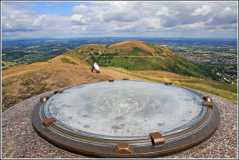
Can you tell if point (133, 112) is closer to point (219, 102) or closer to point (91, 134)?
point (91, 134)

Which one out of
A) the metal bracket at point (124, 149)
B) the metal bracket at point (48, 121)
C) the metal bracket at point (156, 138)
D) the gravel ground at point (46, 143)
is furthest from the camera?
the metal bracket at point (48, 121)

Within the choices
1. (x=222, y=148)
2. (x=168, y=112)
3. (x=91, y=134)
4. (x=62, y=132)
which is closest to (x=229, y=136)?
(x=222, y=148)

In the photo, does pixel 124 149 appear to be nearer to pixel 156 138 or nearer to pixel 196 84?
pixel 156 138

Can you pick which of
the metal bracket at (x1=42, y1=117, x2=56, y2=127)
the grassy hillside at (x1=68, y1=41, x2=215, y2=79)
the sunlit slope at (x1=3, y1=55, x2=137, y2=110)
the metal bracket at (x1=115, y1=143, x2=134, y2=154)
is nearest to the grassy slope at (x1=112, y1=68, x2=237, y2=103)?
the sunlit slope at (x1=3, y1=55, x2=137, y2=110)

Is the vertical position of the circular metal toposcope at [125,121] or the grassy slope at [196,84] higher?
the circular metal toposcope at [125,121]

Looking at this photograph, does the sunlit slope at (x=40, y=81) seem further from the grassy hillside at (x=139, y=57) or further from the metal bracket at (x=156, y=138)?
the grassy hillside at (x=139, y=57)

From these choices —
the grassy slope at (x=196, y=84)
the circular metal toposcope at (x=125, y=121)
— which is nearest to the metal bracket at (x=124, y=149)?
the circular metal toposcope at (x=125, y=121)
